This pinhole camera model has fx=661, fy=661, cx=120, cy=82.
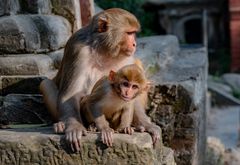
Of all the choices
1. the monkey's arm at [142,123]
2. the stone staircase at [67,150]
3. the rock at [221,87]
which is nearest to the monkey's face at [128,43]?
the monkey's arm at [142,123]

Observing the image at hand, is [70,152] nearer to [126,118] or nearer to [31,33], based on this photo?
[126,118]

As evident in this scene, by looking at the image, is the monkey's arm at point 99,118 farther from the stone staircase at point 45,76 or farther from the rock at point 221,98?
the rock at point 221,98

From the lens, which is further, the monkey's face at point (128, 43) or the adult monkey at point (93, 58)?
the monkey's face at point (128, 43)

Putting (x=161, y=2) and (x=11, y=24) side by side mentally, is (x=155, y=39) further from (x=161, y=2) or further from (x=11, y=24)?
(x=161, y=2)

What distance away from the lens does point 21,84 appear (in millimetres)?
5531

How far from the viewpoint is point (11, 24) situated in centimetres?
571

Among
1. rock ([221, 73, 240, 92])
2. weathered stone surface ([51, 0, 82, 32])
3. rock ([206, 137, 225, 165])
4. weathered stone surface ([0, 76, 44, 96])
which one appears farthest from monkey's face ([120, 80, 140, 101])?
rock ([221, 73, 240, 92])

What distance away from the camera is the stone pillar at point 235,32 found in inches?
672

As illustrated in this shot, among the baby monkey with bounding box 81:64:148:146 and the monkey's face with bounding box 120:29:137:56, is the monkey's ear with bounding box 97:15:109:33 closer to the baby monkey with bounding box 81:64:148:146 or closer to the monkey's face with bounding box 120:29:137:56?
the monkey's face with bounding box 120:29:137:56

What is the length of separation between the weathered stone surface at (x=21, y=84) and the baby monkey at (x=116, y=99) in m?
1.02

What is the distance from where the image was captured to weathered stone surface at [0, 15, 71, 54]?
570 centimetres

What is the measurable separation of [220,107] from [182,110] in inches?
317

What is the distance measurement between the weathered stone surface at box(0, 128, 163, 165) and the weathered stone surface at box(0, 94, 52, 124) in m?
1.09

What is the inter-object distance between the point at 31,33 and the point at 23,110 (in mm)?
809
